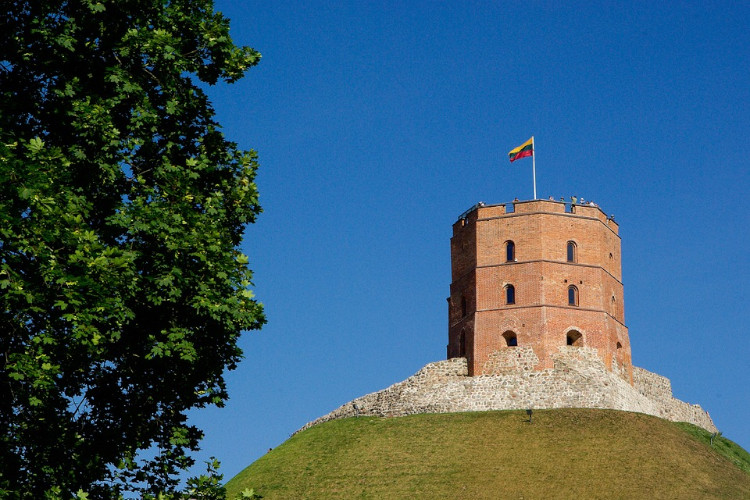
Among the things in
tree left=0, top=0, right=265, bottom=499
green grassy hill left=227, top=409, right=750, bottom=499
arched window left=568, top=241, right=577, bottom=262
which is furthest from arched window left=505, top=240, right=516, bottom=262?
tree left=0, top=0, right=265, bottom=499

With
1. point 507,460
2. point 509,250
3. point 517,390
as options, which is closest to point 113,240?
point 507,460

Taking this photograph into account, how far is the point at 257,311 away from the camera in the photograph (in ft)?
66.4

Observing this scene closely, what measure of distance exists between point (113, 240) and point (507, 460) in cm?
3243

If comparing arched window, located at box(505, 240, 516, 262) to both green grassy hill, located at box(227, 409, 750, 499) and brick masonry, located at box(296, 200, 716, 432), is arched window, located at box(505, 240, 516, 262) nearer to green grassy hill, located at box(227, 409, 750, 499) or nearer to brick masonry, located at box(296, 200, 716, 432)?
brick masonry, located at box(296, 200, 716, 432)

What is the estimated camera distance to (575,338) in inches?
2287

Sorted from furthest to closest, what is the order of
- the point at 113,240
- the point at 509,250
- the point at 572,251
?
1. the point at 509,250
2. the point at 572,251
3. the point at 113,240

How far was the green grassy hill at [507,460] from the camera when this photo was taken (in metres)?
45.8

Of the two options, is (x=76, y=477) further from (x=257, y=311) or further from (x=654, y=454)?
(x=654, y=454)

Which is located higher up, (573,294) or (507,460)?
(573,294)

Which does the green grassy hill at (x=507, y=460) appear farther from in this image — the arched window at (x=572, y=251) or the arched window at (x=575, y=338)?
the arched window at (x=572, y=251)

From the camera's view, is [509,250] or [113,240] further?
[509,250]

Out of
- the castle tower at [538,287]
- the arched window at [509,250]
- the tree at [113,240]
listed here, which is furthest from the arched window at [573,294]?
the tree at [113,240]

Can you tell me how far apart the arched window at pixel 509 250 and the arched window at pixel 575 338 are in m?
5.14

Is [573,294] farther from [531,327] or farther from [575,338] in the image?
[531,327]
